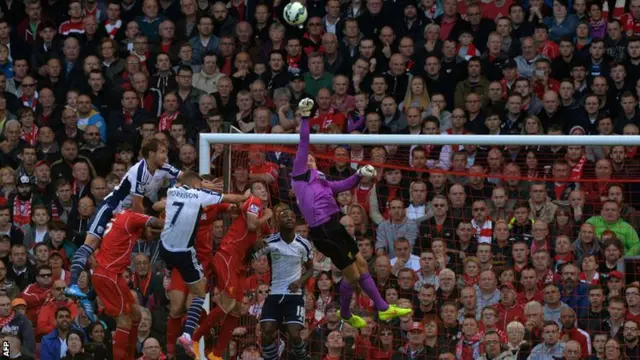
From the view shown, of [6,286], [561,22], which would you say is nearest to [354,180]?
[6,286]

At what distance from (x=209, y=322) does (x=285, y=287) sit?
3.55 ft

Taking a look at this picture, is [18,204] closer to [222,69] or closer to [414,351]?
[222,69]

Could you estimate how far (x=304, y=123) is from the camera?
65.6 ft

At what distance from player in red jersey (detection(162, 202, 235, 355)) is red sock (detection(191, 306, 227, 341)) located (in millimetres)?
372

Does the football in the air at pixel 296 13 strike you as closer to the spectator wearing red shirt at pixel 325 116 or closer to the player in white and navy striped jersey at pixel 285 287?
the player in white and navy striped jersey at pixel 285 287

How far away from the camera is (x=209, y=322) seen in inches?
821

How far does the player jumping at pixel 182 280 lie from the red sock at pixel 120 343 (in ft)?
1.58

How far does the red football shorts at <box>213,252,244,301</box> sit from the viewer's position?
2094 cm

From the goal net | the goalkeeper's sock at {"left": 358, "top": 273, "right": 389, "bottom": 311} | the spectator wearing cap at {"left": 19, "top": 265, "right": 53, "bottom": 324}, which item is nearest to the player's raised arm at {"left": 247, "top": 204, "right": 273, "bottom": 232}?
the goal net

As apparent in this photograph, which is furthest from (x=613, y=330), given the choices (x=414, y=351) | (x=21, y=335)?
(x=21, y=335)

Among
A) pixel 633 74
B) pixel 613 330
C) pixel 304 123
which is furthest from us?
pixel 633 74

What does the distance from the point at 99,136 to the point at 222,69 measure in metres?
2.03

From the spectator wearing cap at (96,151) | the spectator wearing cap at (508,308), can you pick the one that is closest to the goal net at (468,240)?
the spectator wearing cap at (508,308)

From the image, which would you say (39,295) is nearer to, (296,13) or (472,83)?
(296,13)
